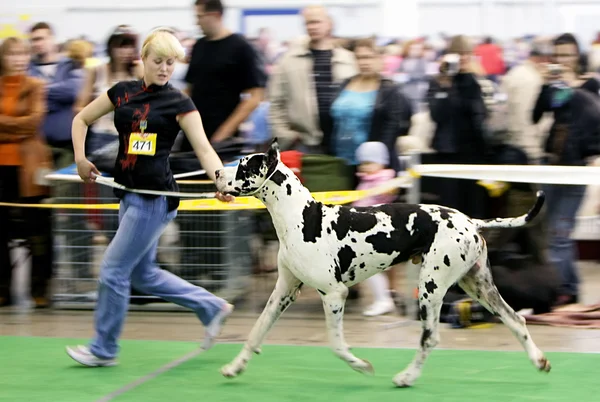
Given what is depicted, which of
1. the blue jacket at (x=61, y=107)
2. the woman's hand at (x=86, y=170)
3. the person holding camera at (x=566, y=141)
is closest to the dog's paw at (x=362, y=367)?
the woman's hand at (x=86, y=170)

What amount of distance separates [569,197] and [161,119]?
4.11 meters

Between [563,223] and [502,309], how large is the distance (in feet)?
10.3

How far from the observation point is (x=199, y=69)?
8883 mm

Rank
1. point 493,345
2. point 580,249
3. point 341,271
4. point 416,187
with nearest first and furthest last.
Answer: point 341,271
point 493,345
point 416,187
point 580,249

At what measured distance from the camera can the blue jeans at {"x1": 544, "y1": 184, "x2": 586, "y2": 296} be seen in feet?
29.2

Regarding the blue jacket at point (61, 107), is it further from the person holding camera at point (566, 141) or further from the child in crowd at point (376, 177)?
the person holding camera at point (566, 141)

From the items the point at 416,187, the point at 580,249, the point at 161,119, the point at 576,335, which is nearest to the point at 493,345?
the point at 576,335

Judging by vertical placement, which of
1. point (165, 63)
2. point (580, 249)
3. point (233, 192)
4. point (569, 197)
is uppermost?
point (165, 63)

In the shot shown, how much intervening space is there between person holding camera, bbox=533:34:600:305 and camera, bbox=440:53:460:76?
2.43 feet

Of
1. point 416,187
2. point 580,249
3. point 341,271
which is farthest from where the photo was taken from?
point 580,249

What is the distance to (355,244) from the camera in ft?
19.5

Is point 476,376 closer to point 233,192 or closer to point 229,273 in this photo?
point 233,192

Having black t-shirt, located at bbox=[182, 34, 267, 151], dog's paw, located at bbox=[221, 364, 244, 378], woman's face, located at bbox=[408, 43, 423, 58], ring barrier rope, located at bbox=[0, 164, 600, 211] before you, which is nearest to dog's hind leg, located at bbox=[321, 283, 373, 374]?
dog's paw, located at bbox=[221, 364, 244, 378]

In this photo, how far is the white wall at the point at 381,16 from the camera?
56.3 ft
